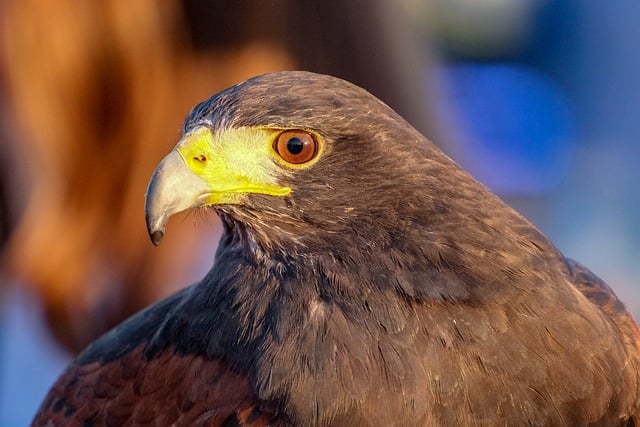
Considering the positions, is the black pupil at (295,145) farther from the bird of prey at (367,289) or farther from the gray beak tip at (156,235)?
the gray beak tip at (156,235)

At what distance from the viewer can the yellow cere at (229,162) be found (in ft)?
3.85

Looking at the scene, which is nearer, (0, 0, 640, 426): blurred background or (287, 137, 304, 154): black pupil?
(287, 137, 304, 154): black pupil

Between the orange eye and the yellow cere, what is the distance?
2 cm

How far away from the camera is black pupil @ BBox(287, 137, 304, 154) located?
1161 mm

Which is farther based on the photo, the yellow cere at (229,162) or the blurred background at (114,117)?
the blurred background at (114,117)

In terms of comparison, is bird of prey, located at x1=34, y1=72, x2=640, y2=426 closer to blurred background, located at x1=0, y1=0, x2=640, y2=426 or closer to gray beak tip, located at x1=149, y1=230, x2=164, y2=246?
gray beak tip, located at x1=149, y1=230, x2=164, y2=246

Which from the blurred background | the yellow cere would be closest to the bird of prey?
the yellow cere

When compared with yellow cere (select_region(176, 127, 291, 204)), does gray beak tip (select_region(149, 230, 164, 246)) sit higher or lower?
lower

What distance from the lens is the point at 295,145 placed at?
1169 mm

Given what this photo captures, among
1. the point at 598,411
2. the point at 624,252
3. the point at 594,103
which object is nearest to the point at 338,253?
the point at 598,411

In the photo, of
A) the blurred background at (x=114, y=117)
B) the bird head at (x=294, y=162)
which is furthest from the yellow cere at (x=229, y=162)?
the blurred background at (x=114, y=117)

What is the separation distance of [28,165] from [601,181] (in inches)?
113

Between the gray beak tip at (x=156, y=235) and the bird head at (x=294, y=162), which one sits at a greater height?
the bird head at (x=294, y=162)

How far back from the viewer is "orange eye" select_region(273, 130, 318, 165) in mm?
1156
